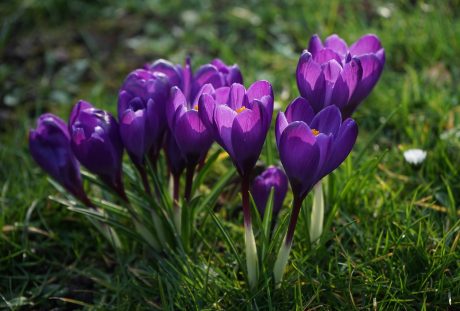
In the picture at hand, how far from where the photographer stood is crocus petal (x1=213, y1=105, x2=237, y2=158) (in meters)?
Result: 1.46

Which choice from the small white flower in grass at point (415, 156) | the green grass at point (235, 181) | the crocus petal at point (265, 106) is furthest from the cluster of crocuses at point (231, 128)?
the small white flower in grass at point (415, 156)

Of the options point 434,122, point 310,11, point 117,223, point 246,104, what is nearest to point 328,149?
point 246,104

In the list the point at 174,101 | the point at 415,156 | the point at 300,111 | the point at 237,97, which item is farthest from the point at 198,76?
the point at 415,156

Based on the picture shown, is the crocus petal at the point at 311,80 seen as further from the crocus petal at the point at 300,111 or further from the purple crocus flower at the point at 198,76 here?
the purple crocus flower at the point at 198,76

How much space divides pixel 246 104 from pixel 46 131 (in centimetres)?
68

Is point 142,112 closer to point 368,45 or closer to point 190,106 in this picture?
point 190,106

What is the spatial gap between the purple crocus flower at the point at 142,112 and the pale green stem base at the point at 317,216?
1.59ft

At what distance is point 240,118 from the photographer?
144 centimetres

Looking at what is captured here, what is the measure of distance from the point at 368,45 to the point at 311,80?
28 cm

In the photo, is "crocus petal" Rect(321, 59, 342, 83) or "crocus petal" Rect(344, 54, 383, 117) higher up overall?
"crocus petal" Rect(321, 59, 342, 83)

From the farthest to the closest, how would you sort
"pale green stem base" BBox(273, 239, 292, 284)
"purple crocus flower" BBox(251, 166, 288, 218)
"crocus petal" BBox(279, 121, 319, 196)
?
"purple crocus flower" BBox(251, 166, 288, 218), "pale green stem base" BBox(273, 239, 292, 284), "crocus petal" BBox(279, 121, 319, 196)

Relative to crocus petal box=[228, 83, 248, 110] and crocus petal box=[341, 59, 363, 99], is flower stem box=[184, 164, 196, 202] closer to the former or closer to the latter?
crocus petal box=[228, 83, 248, 110]

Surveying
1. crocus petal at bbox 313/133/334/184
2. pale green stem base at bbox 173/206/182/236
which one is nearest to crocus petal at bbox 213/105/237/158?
crocus petal at bbox 313/133/334/184

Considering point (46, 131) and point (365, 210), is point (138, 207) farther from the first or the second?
point (365, 210)
